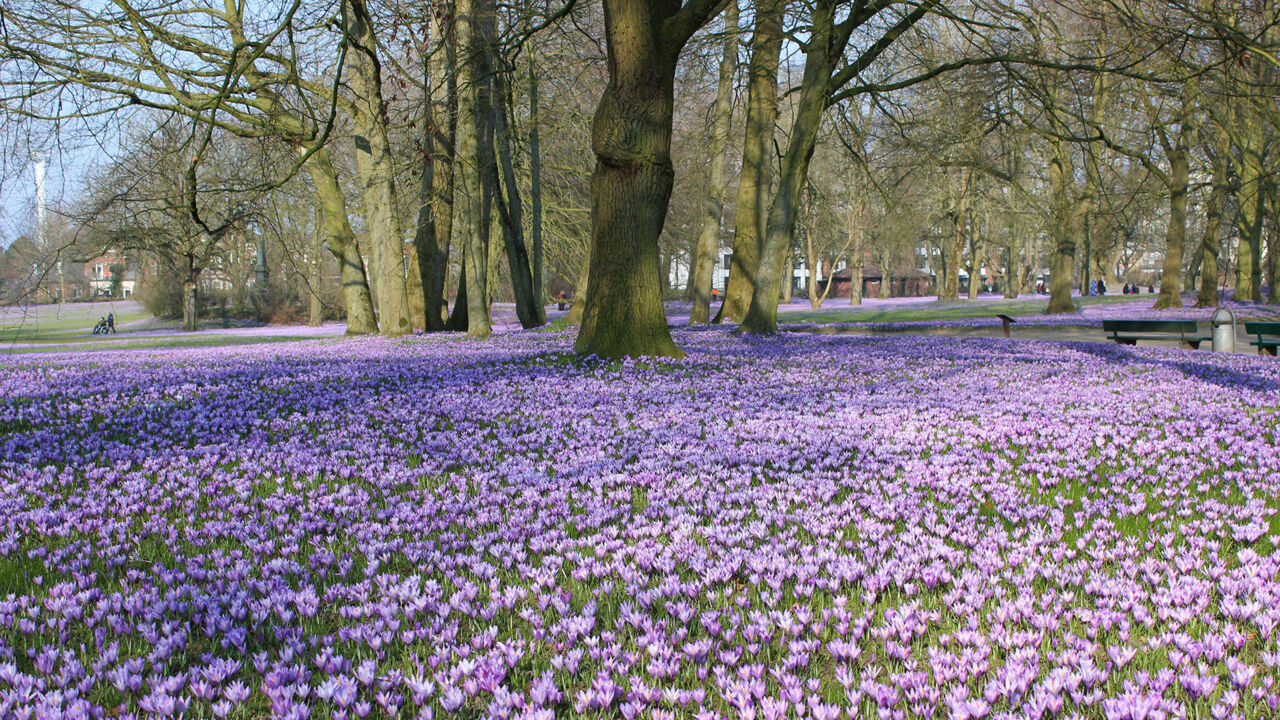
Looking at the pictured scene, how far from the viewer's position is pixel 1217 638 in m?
2.52

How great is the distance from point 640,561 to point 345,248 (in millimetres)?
20537

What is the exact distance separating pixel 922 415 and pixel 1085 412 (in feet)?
5.46

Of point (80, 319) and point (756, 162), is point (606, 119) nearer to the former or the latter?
point (756, 162)

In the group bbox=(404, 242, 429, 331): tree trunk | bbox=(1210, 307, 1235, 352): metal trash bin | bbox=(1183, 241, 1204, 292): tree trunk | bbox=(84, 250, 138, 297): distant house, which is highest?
bbox=(84, 250, 138, 297): distant house

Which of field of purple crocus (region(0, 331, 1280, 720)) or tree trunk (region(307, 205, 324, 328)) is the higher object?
tree trunk (region(307, 205, 324, 328))

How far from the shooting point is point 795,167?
15430 millimetres

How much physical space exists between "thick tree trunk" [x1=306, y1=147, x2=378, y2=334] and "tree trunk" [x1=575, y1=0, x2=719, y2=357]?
1288 centimetres

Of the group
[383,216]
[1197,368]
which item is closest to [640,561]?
[1197,368]

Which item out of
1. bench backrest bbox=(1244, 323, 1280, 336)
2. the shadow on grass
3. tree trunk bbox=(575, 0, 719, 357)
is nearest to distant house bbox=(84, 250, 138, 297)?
tree trunk bbox=(575, 0, 719, 357)

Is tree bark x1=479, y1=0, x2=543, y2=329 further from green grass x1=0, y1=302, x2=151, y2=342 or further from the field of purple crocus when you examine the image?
green grass x1=0, y1=302, x2=151, y2=342

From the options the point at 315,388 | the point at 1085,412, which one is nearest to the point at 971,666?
the point at 1085,412

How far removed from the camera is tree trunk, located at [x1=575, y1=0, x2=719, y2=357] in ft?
33.1

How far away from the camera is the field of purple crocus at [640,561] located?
2305mm

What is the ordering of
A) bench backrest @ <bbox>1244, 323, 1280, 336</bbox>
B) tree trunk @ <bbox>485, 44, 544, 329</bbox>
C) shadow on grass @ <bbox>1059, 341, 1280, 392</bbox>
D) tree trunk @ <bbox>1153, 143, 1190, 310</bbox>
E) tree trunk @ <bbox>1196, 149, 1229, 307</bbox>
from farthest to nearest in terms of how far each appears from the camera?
tree trunk @ <bbox>1196, 149, 1229, 307</bbox>
tree trunk @ <bbox>1153, 143, 1190, 310</bbox>
tree trunk @ <bbox>485, 44, 544, 329</bbox>
bench backrest @ <bbox>1244, 323, 1280, 336</bbox>
shadow on grass @ <bbox>1059, 341, 1280, 392</bbox>
